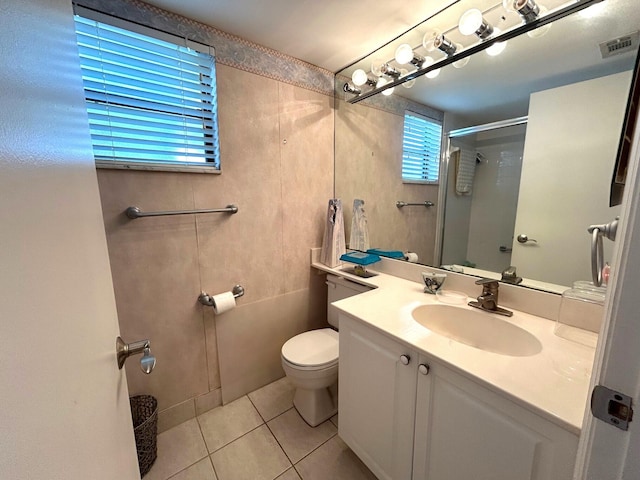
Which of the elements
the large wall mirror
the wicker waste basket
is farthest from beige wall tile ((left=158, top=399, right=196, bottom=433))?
the large wall mirror

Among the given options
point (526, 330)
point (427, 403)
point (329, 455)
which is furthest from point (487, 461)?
point (329, 455)

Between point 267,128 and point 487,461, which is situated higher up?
point 267,128

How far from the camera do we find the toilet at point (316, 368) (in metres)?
1.47

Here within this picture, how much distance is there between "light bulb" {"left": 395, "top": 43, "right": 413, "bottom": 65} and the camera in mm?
1428

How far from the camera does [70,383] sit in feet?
1.27

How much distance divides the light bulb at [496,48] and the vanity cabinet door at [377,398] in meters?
1.41

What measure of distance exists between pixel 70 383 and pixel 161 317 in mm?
1216

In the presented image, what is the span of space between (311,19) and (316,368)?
1.85 meters

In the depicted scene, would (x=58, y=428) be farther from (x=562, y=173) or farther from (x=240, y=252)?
(x=562, y=173)

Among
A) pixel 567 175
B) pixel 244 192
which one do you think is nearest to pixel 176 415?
pixel 244 192

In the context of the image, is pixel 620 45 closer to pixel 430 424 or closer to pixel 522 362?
pixel 522 362

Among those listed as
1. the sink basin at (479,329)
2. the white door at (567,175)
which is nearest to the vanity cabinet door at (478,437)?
the sink basin at (479,329)

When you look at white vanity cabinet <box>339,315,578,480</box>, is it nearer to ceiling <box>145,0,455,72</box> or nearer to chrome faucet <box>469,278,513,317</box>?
chrome faucet <box>469,278,513,317</box>

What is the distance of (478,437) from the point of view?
0.80 metres
